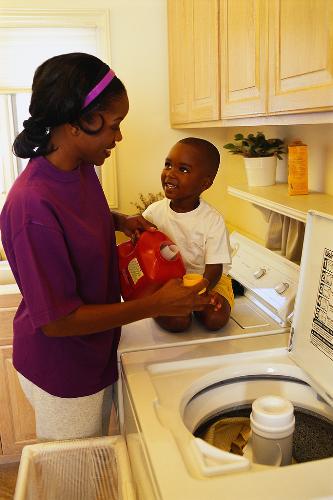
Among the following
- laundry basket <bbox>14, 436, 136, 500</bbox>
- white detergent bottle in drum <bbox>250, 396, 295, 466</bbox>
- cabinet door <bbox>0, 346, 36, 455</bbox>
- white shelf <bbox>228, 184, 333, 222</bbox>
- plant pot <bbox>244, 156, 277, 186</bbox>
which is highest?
plant pot <bbox>244, 156, 277, 186</bbox>

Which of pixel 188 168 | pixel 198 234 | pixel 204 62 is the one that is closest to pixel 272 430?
pixel 198 234

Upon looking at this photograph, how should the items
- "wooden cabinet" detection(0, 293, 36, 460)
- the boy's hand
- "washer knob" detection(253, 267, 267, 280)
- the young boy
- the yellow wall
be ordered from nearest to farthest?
1. the boy's hand
2. the young boy
3. "washer knob" detection(253, 267, 267, 280)
4. "wooden cabinet" detection(0, 293, 36, 460)
5. the yellow wall

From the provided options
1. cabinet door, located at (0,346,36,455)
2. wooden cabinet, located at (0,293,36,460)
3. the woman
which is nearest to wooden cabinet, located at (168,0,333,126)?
the woman

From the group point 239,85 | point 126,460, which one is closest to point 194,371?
point 126,460

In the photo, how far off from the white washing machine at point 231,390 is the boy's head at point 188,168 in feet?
1.28

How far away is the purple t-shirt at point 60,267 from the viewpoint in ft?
3.32

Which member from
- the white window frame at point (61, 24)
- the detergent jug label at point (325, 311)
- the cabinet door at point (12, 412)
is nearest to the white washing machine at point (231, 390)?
the detergent jug label at point (325, 311)

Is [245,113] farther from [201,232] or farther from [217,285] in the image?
[217,285]

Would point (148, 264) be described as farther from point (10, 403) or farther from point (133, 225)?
point (10, 403)

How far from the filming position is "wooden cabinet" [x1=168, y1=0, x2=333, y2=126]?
1.09 metres

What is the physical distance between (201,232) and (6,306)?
39.3 inches

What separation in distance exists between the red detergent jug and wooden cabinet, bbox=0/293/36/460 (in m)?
0.83

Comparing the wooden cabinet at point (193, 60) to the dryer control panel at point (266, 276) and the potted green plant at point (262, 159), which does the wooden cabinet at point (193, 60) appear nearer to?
the potted green plant at point (262, 159)

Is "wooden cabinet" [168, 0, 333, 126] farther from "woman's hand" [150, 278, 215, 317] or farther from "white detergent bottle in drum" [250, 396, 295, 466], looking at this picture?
"white detergent bottle in drum" [250, 396, 295, 466]
